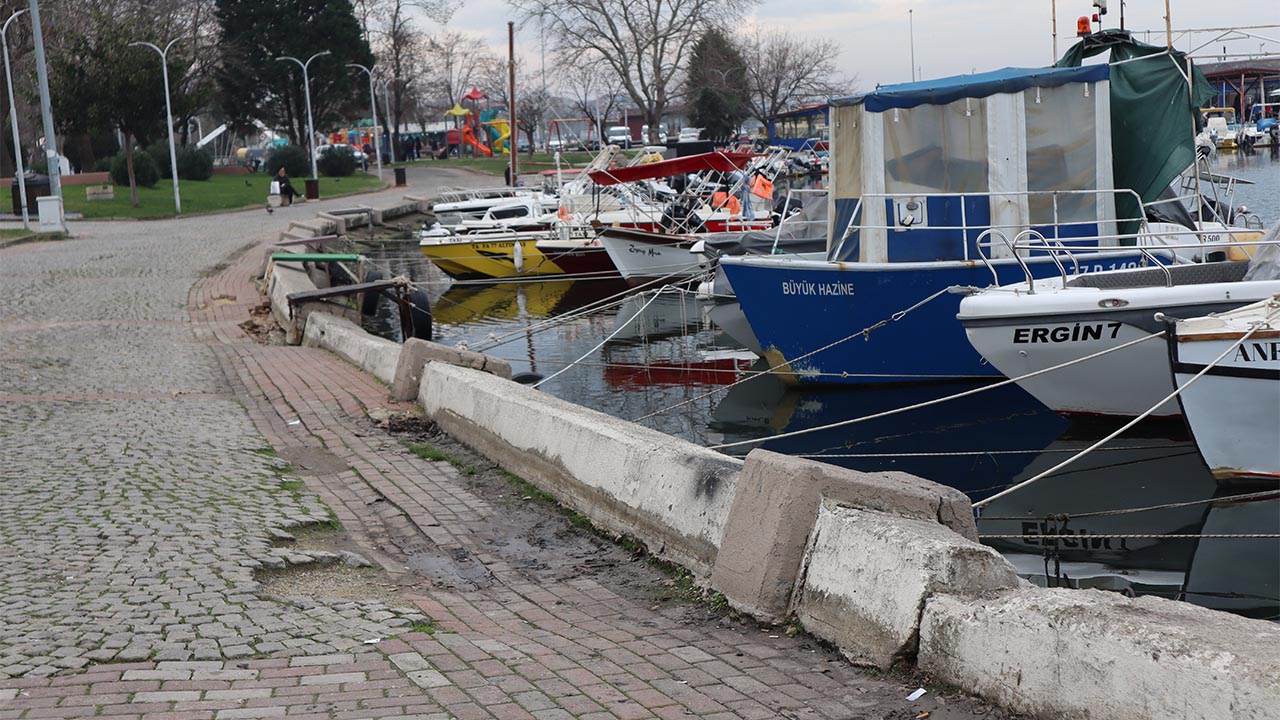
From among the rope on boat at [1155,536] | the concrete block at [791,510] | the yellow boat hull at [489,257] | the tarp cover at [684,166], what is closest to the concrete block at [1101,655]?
the concrete block at [791,510]

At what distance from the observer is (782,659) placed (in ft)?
16.0

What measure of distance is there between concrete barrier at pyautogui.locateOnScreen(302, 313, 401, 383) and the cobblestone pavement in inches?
23.5

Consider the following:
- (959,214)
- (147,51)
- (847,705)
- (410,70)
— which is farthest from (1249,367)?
(410,70)

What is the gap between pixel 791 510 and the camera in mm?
5207

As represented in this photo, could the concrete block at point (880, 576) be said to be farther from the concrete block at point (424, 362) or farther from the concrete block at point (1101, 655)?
the concrete block at point (424, 362)

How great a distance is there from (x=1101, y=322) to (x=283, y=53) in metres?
67.3

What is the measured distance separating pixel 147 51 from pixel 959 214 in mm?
40708

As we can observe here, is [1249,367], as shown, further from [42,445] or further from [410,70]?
[410,70]

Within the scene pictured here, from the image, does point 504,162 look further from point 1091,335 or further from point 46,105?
point 1091,335

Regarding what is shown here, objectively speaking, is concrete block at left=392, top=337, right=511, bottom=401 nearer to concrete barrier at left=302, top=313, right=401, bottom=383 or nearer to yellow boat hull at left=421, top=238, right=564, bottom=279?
concrete barrier at left=302, top=313, right=401, bottom=383

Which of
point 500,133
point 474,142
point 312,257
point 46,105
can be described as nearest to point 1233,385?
point 312,257

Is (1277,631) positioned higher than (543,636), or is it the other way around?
(1277,631)

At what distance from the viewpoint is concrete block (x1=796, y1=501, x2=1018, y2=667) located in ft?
14.9

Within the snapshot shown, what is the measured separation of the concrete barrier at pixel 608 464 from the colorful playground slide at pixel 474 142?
91.5 metres
